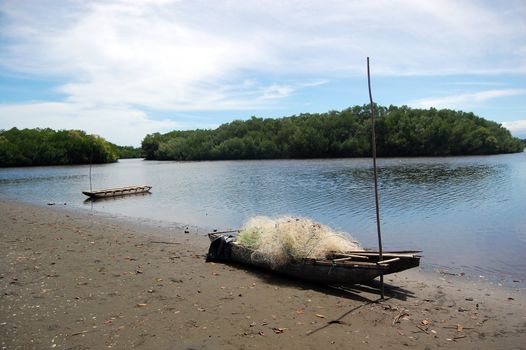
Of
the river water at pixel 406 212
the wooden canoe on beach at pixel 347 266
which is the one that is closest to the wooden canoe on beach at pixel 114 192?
the river water at pixel 406 212

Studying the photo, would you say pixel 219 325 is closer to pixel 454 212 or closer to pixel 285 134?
pixel 454 212

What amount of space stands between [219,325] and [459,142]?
349 feet

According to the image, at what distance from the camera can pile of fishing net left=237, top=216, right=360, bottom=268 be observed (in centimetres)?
893

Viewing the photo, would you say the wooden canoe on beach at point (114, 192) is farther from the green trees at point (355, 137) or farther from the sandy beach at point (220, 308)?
the green trees at point (355, 137)

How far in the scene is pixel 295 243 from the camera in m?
9.05

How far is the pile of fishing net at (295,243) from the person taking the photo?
8930 mm

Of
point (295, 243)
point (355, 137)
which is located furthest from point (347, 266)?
point (355, 137)

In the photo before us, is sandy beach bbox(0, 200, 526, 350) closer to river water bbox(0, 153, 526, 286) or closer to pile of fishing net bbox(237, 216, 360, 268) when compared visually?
pile of fishing net bbox(237, 216, 360, 268)

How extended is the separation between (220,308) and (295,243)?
2566 mm

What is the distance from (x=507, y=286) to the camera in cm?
924

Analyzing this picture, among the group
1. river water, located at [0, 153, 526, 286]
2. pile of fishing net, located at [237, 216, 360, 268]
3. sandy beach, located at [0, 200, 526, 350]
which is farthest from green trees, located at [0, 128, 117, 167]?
pile of fishing net, located at [237, 216, 360, 268]

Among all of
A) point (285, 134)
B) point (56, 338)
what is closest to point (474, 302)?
point (56, 338)

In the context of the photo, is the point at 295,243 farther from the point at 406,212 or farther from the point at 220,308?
the point at 406,212

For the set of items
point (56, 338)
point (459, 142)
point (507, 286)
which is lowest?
point (507, 286)
